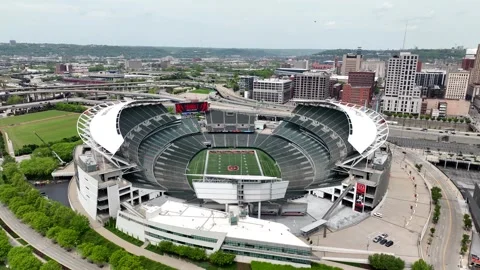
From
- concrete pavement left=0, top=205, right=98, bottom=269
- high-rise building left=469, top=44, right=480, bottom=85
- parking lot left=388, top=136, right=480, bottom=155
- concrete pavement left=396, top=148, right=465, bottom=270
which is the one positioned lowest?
concrete pavement left=0, top=205, right=98, bottom=269

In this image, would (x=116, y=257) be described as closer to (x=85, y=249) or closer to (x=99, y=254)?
(x=99, y=254)

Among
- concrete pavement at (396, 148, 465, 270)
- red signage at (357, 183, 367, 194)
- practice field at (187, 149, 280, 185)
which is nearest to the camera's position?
concrete pavement at (396, 148, 465, 270)

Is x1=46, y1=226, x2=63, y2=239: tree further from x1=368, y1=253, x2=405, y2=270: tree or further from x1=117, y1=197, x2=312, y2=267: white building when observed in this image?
x1=368, y1=253, x2=405, y2=270: tree

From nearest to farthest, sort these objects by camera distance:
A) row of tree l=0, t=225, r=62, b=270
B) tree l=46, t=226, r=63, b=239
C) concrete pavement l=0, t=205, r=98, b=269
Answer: row of tree l=0, t=225, r=62, b=270
concrete pavement l=0, t=205, r=98, b=269
tree l=46, t=226, r=63, b=239

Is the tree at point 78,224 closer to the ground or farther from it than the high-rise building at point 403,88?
closer to the ground

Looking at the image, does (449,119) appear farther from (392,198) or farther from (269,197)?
(269,197)

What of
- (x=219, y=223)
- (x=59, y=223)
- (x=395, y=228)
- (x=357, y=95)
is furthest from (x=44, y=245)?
(x=357, y=95)

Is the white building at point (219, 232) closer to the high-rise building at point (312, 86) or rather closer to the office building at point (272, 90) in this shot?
the office building at point (272, 90)

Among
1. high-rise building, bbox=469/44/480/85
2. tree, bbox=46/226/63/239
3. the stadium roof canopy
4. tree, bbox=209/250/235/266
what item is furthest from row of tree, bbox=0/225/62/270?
high-rise building, bbox=469/44/480/85

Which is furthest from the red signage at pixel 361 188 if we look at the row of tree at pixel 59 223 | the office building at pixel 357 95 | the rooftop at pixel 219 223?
the office building at pixel 357 95

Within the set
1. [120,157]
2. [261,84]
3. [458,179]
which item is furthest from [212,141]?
[261,84]
